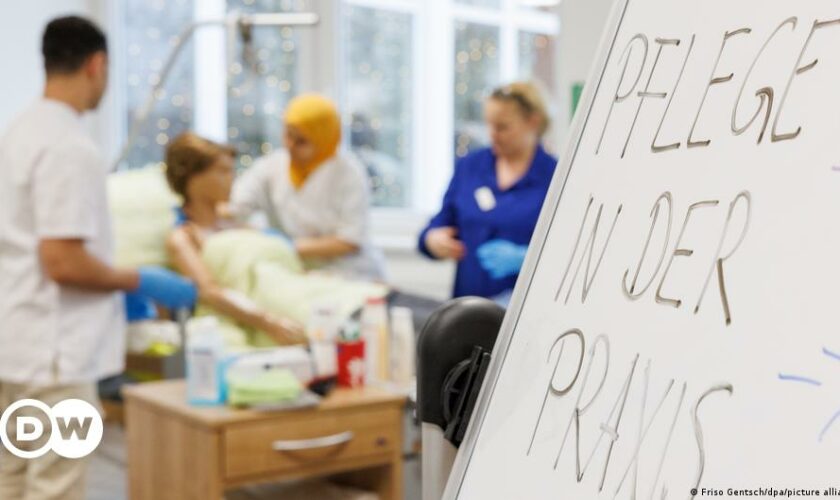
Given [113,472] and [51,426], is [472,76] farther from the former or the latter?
[51,426]

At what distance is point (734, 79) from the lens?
711 mm

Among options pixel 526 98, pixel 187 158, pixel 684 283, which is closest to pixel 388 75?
pixel 187 158

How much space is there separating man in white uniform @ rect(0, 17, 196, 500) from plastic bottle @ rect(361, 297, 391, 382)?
0.74 meters

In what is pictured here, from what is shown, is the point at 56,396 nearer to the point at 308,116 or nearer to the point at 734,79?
the point at 308,116

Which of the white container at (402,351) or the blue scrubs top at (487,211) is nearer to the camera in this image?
the white container at (402,351)

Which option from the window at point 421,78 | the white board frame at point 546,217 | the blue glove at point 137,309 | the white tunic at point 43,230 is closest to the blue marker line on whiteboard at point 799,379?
the white board frame at point 546,217

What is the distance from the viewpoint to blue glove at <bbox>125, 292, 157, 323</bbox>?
13.3ft

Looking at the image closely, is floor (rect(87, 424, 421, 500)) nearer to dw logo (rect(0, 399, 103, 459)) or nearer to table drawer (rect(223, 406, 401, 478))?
table drawer (rect(223, 406, 401, 478))

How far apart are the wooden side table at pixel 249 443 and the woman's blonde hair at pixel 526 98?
101 cm

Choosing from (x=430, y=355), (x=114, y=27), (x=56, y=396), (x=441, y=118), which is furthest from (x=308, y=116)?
(x=430, y=355)

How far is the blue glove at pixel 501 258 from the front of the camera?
3.18 m

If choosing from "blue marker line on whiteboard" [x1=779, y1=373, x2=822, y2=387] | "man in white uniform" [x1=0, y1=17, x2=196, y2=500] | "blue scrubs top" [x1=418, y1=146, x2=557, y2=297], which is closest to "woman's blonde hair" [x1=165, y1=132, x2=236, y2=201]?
"blue scrubs top" [x1=418, y1=146, x2=557, y2=297]

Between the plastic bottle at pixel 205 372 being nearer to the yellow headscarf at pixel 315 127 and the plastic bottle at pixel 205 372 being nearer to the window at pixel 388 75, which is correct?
the yellow headscarf at pixel 315 127

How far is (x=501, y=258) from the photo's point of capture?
3.20m
